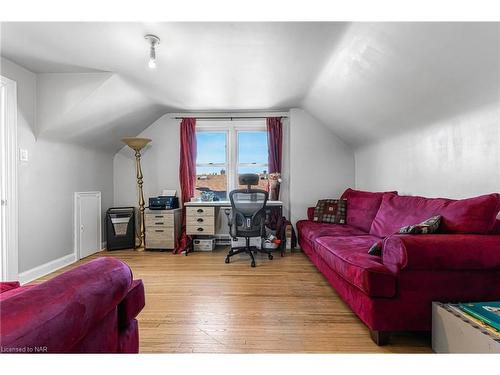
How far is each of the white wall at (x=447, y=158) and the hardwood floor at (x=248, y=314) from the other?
4.17 feet

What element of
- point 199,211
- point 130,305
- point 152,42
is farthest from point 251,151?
point 130,305

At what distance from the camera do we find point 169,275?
2.84 meters

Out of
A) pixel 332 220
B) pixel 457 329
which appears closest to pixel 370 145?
pixel 332 220

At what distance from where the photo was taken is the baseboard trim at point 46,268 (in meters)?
2.57

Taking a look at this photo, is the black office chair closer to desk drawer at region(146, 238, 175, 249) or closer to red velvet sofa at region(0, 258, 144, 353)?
desk drawer at region(146, 238, 175, 249)

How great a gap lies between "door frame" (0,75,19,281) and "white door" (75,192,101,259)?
94cm

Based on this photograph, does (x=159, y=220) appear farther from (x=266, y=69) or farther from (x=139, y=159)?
(x=266, y=69)

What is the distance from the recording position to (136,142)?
398 cm

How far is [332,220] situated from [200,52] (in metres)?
2.71

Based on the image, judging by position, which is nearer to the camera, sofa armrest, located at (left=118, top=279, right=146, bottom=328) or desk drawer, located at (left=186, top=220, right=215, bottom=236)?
sofa armrest, located at (left=118, top=279, right=146, bottom=328)

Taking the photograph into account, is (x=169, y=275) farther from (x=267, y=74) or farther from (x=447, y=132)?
(x=447, y=132)

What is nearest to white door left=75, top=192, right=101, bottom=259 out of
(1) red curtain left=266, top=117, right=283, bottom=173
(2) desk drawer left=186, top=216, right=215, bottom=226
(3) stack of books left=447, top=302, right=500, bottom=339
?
(2) desk drawer left=186, top=216, right=215, bottom=226

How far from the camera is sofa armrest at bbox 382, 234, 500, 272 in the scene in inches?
55.9

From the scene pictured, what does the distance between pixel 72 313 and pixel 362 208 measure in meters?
3.18
